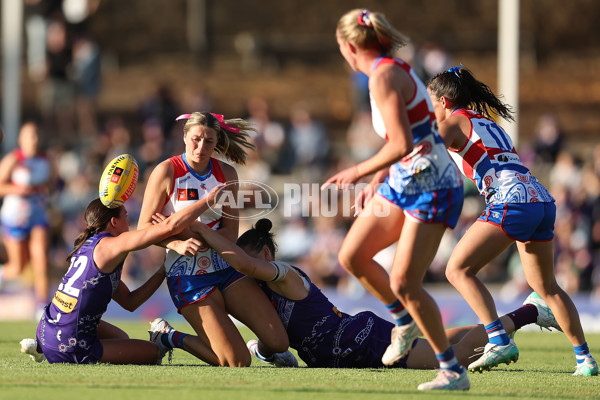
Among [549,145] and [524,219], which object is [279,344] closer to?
[524,219]

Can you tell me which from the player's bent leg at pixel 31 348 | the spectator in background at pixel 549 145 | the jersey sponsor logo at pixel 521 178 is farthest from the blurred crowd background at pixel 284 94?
the jersey sponsor logo at pixel 521 178

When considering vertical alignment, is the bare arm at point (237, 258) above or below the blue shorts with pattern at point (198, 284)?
above

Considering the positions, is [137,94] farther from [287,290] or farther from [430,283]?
[287,290]

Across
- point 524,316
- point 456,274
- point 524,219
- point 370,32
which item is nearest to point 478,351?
point 524,316

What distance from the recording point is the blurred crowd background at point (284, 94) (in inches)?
596

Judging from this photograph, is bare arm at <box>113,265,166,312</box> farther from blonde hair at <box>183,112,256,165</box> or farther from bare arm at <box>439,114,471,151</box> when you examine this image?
bare arm at <box>439,114,471,151</box>

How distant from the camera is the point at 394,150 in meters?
5.40

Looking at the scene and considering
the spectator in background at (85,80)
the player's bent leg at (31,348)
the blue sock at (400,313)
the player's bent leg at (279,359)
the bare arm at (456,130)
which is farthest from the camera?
the spectator in background at (85,80)

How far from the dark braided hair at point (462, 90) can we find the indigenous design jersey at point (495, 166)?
112mm

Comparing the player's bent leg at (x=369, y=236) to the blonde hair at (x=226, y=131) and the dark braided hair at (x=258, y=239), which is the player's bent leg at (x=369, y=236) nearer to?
the dark braided hair at (x=258, y=239)

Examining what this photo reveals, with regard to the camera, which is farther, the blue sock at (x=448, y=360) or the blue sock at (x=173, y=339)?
the blue sock at (x=173, y=339)

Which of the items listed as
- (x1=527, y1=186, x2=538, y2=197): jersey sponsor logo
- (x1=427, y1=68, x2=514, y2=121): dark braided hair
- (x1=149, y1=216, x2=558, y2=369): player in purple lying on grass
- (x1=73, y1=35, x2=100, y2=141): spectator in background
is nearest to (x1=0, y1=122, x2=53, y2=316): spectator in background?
(x1=149, y1=216, x2=558, y2=369): player in purple lying on grass

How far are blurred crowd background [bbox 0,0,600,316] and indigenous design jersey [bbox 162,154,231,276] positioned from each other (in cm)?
523

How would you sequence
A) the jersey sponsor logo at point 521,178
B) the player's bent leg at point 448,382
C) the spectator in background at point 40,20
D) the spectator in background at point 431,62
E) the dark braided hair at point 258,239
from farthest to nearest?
1. the spectator in background at point 40,20
2. the spectator in background at point 431,62
3. the dark braided hair at point 258,239
4. the jersey sponsor logo at point 521,178
5. the player's bent leg at point 448,382
